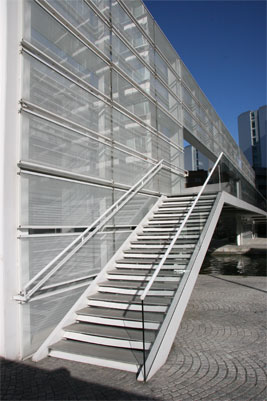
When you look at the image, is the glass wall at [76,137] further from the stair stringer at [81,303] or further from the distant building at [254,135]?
the distant building at [254,135]

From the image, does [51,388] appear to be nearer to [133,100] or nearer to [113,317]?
[113,317]

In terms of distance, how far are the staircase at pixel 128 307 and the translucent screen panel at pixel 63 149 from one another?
2.03m

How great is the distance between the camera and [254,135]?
129750 mm

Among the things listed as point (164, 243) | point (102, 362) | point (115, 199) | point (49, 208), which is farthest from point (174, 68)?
point (102, 362)

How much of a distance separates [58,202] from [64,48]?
Answer: 10.1 ft

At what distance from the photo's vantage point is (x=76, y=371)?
4.21 m

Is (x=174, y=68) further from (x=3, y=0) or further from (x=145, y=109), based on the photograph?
(x=3, y=0)

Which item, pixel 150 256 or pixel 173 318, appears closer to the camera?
pixel 173 318

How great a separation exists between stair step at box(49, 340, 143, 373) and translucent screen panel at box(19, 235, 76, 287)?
3.57ft

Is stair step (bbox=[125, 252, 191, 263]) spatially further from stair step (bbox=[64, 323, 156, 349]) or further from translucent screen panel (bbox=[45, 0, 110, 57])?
translucent screen panel (bbox=[45, 0, 110, 57])

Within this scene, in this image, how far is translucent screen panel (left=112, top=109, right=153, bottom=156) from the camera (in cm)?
826

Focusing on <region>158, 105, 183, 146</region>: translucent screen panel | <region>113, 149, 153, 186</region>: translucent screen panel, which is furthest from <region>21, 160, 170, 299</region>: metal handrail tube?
<region>158, 105, 183, 146</region>: translucent screen panel

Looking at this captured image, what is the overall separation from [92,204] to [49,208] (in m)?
1.45

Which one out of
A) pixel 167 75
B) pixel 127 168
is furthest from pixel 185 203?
pixel 167 75
